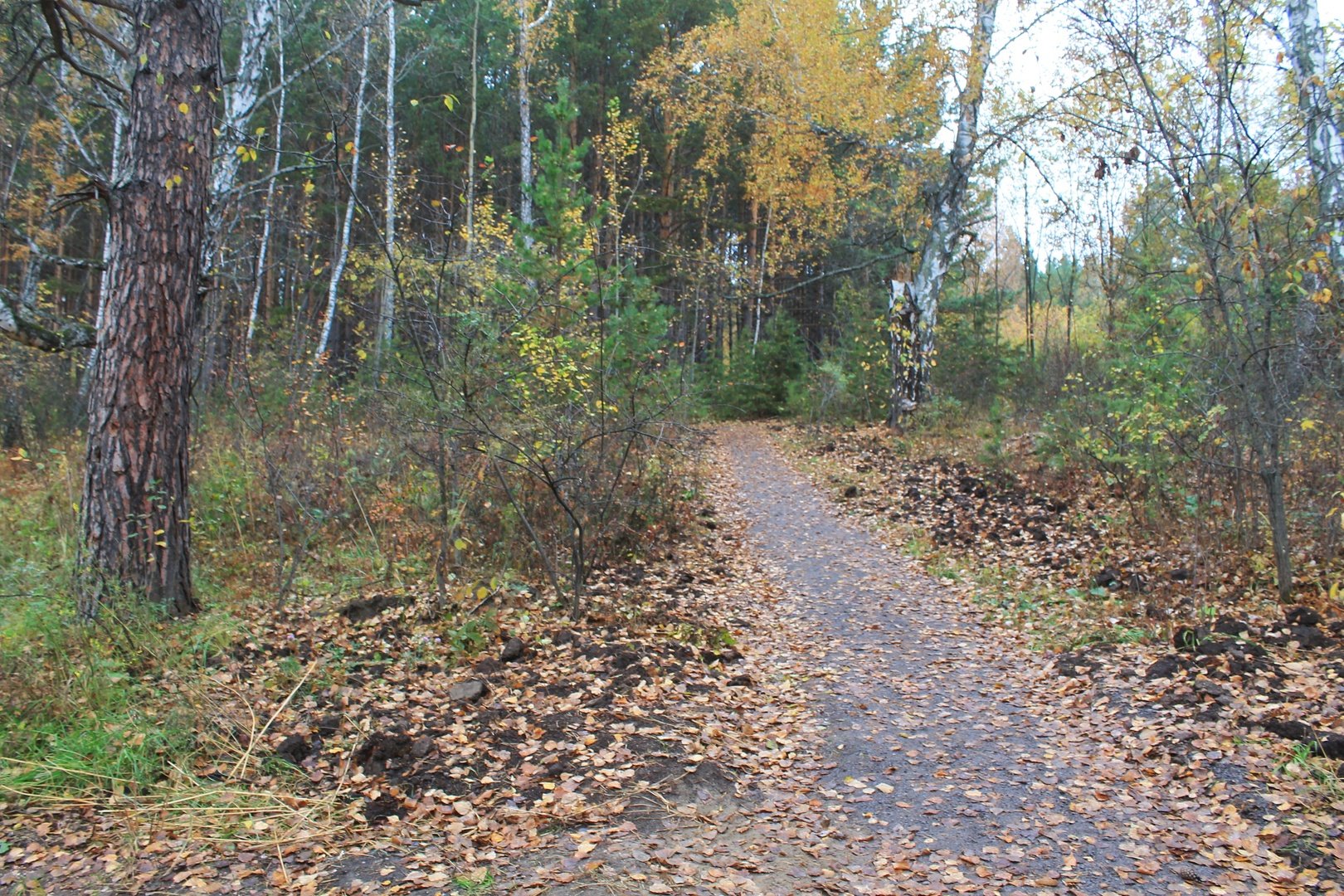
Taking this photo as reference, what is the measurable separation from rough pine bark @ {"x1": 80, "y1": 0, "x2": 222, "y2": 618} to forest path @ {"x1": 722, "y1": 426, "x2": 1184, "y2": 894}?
191 inches

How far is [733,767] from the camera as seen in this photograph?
4.66 m

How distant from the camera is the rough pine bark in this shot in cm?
551

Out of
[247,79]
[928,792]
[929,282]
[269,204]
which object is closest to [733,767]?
[928,792]

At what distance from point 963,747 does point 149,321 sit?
605cm

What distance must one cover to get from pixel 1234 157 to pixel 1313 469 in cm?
333

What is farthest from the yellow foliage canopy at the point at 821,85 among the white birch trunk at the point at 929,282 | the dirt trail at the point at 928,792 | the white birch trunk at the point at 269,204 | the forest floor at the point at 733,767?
the forest floor at the point at 733,767

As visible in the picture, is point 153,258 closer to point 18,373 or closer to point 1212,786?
point 1212,786

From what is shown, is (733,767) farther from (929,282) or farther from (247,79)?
(929,282)

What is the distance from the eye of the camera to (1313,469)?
727cm

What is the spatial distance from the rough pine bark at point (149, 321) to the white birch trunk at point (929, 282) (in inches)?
398

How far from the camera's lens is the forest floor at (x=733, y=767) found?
11.6 ft

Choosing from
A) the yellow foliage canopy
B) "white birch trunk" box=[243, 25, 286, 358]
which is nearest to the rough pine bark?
"white birch trunk" box=[243, 25, 286, 358]

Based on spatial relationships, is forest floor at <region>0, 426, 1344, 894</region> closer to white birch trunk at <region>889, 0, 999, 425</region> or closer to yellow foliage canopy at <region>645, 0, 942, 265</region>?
white birch trunk at <region>889, 0, 999, 425</region>

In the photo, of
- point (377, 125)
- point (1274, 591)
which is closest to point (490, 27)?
point (377, 125)
